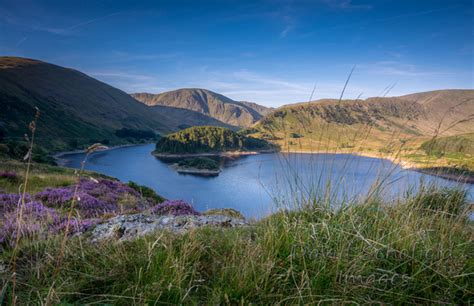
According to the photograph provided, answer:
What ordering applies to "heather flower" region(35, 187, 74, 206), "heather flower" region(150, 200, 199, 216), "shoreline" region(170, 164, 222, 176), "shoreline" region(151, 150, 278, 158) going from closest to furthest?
1. "heather flower" region(150, 200, 199, 216)
2. "heather flower" region(35, 187, 74, 206)
3. "shoreline" region(170, 164, 222, 176)
4. "shoreline" region(151, 150, 278, 158)

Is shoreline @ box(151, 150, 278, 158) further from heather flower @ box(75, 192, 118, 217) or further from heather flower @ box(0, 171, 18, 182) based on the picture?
heather flower @ box(75, 192, 118, 217)

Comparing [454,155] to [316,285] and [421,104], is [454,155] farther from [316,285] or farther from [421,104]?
[316,285]

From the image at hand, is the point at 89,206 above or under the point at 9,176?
under

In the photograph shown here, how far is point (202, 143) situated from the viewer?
7451 inches

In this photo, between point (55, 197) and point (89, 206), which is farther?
point (55, 197)

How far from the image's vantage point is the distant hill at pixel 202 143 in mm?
175625

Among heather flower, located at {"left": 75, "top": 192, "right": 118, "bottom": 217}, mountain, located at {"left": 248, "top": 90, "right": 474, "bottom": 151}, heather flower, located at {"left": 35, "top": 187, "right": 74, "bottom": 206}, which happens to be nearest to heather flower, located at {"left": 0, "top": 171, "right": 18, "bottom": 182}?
heather flower, located at {"left": 35, "top": 187, "right": 74, "bottom": 206}

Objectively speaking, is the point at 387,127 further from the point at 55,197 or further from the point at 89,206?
the point at 55,197

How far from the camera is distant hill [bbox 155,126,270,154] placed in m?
176

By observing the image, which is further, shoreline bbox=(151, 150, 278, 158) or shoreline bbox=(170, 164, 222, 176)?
shoreline bbox=(151, 150, 278, 158)

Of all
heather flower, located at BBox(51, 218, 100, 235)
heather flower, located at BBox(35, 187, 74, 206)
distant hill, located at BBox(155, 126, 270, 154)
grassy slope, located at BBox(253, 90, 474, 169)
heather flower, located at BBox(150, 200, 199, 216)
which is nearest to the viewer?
heather flower, located at BBox(51, 218, 100, 235)

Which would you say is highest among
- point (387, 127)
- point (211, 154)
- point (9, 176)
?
point (387, 127)

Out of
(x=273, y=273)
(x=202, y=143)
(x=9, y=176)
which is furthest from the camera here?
(x=202, y=143)

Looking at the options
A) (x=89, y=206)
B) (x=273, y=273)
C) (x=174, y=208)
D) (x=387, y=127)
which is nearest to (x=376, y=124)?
(x=387, y=127)
